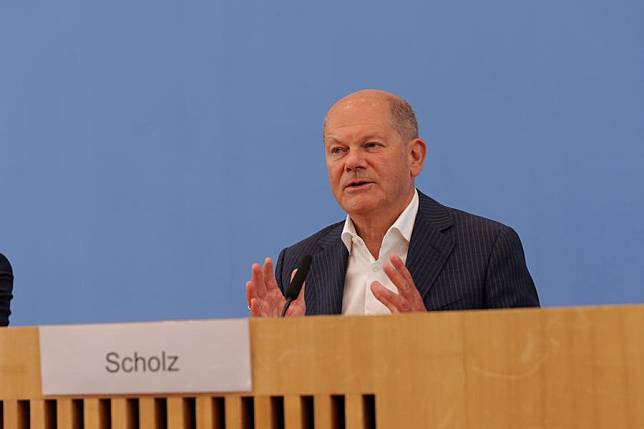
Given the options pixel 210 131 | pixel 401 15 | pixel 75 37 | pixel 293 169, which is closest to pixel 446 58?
pixel 401 15

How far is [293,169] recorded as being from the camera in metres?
2.16

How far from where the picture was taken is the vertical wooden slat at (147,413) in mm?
860

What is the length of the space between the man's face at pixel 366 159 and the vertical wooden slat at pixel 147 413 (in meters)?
0.92

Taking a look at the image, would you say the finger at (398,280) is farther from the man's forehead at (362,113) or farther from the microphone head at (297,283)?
the man's forehead at (362,113)

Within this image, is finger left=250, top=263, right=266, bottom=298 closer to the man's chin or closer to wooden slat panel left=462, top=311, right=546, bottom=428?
the man's chin

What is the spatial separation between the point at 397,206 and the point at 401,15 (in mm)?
504

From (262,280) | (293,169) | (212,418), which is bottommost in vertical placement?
(212,418)

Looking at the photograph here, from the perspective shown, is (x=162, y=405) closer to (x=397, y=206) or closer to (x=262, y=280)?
(x=262, y=280)

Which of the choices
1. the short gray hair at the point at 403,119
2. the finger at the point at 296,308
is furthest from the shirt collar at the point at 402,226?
the finger at the point at 296,308

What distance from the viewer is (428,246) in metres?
1.66

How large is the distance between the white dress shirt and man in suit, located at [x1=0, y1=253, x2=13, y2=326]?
69cm

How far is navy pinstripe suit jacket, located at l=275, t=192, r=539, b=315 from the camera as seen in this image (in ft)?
5.15

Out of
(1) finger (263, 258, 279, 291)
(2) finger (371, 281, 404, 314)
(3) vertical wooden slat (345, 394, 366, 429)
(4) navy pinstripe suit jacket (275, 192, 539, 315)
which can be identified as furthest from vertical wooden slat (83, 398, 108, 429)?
(4) navy pinstripe suit jacket (275, 192, 539, 315)

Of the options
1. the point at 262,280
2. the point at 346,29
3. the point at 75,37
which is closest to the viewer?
the point at 262,280
